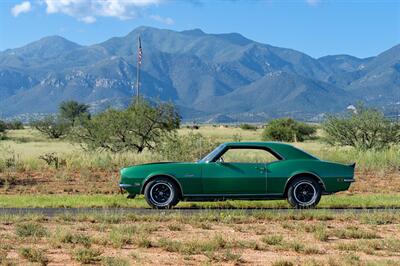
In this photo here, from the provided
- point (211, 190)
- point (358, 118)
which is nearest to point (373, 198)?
point (211, 190)

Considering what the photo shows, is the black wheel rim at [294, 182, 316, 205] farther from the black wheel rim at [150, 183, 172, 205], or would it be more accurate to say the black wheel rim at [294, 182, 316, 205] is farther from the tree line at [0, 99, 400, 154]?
the tree line at [0, 99, 400, 154]

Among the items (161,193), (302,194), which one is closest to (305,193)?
(302,194)

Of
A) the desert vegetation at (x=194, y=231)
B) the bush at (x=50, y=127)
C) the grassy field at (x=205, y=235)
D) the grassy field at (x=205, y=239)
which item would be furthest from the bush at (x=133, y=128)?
the bush at (x=50, y=127)

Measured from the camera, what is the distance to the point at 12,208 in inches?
598

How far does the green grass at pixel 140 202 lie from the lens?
615 inches

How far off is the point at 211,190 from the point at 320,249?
5021mm

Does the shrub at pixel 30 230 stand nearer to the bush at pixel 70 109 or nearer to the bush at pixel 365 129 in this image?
the bush at pixel 365 129

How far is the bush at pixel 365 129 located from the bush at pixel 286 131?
24442 mm

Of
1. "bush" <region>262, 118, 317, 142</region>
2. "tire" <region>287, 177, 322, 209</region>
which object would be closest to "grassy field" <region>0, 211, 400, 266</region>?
"tire" <region>287, 177, 322, 209</region>

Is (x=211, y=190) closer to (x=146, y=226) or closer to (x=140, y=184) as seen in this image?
(x=140, y=184)

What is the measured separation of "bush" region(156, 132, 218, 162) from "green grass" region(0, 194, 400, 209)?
1072cm

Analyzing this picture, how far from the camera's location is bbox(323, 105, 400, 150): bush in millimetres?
35969

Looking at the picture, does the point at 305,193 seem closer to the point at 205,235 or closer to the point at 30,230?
the point at 205,235

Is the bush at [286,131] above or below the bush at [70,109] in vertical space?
below
